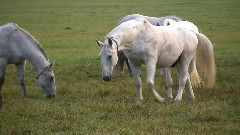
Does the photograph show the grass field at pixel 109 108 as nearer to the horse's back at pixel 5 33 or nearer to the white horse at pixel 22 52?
the white horse at pixel 22 52

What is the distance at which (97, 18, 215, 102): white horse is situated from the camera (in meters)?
8.47

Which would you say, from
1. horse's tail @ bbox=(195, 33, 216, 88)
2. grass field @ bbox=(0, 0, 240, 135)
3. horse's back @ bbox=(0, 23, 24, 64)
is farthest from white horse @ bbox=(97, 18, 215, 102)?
horse's back @ bbox=(0, 23, 24, 64)

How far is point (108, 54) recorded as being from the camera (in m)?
8.30

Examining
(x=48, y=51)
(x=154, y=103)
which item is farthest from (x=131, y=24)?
(x=48, y=51)

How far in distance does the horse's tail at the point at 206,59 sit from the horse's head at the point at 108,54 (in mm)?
2760

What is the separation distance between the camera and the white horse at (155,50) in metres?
8.47

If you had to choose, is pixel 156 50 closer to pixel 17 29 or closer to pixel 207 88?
pixel 207 88

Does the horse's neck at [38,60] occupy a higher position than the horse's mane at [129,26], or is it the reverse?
the horse's mane at [129,26]

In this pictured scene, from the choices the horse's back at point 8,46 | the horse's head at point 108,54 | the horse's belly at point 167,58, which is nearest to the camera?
the horse's head at point 108,54

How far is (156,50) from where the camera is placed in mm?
9023

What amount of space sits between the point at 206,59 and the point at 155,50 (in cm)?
187

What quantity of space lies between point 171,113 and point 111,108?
4.05 feet

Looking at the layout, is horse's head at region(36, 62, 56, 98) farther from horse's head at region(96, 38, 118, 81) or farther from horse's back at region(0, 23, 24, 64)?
horse's head at region(96, 38, 118, 81)

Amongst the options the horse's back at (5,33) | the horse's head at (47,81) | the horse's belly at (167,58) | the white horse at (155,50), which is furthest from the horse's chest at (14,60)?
the horse's belly at (167,58)
